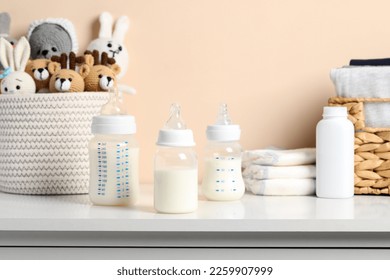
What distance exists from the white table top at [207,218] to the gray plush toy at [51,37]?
444 millimetres

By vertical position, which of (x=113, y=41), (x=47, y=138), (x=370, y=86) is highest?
(x=113, y=41)

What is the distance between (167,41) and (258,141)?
1.04 ft

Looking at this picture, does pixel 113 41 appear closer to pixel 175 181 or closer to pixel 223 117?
pixel 223 117

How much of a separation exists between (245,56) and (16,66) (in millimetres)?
519

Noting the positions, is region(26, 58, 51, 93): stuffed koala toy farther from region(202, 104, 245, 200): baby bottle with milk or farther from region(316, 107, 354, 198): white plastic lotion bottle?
region(316, 107, 354, 198): white plastic lotion bottle

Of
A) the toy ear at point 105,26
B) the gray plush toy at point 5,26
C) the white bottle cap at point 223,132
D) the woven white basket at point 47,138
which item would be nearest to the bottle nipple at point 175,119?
the white bottle cap at point 223,132

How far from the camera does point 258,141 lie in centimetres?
150

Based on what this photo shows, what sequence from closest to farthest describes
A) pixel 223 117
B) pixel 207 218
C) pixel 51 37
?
pixel 207 218 → pixel 223 117 → pixel 51 37

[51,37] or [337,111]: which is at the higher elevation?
[51,37]

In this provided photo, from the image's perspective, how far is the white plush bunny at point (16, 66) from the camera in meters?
1.29

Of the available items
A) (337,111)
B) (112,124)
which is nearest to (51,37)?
(112,124)

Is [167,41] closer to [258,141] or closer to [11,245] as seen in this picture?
[258,141]

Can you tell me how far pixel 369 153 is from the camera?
1.26 meters

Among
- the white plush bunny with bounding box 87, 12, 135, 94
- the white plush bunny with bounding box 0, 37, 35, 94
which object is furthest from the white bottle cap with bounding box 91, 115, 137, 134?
the white plush bunny with bounding box 87, 12, 135, 94
